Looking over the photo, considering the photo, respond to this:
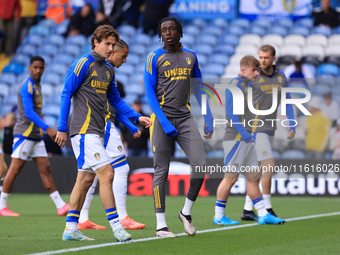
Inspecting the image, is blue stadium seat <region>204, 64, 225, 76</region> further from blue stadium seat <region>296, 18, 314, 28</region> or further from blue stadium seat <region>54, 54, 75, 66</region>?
blue stadium seat <region>54, 54, 75, 66</region>

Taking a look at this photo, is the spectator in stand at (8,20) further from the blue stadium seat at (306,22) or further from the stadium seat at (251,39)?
the blue stadium seat at (306,22)

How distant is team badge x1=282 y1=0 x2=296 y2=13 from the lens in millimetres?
18609

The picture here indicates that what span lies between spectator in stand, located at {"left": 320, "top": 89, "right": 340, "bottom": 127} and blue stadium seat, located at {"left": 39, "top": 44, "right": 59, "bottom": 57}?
34.4ft

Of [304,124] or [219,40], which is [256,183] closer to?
[304,124]

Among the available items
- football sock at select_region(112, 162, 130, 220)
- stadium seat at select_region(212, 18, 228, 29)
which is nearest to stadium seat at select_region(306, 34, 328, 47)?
stadium seat at select_region(212, 18, 228, 29)

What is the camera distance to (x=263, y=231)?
6.11 m

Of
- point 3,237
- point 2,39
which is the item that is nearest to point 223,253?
point 3,237

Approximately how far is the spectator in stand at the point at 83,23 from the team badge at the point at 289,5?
6729 mm

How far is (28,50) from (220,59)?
23.5ft

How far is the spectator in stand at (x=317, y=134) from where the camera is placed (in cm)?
1166

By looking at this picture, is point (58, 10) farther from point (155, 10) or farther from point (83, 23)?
point (155, 10)

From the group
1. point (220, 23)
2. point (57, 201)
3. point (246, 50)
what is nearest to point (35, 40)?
point (220, 23)

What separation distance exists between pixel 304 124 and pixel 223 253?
818 cm

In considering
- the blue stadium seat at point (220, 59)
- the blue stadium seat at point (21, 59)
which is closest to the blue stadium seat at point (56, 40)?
the blue stadium seat at point (21, 59)
